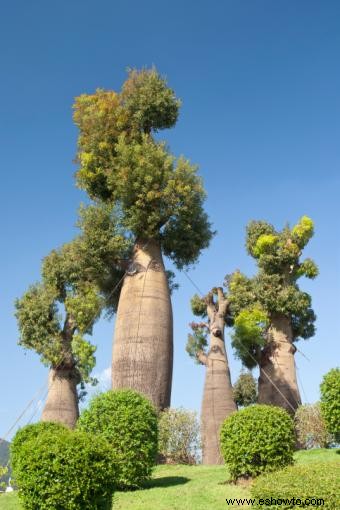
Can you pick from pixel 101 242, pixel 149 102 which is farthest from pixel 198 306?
pixel 149 102

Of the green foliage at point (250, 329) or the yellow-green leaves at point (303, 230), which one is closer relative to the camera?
the green foliage at point (250, 329)

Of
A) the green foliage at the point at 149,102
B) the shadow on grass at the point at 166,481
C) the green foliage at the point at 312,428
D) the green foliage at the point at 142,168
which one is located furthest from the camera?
the green foliage at the point at 149,102

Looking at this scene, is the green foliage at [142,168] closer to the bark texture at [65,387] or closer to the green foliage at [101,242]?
the green foliage at [101,242]

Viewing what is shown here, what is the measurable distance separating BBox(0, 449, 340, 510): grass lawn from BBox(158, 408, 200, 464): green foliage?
1356mm

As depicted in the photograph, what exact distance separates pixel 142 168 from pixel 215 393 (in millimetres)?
6873

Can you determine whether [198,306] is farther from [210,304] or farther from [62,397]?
[62,397]

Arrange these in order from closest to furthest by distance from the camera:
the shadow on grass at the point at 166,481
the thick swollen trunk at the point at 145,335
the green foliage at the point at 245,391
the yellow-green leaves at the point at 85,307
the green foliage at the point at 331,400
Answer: the shadow on grass at the point at 166,481, the green foliage at the point at 331,400, the thick swollen trunk at the point at 145,335, the yellow-green leaves at the point at 85,307, the green foliage at the point at 245,391

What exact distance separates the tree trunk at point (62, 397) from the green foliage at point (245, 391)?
27.1ft

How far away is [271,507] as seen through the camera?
5.86m

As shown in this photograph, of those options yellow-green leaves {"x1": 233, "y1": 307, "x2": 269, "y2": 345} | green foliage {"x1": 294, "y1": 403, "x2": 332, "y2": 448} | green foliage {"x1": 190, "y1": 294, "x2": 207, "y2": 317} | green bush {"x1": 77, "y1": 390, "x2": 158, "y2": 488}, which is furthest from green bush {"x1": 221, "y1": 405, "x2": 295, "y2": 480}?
green foliage {"x1": 190, "y1": 294, "x2": 207, "y2": 317}

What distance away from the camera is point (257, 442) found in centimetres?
851

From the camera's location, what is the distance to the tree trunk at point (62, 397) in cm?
1769

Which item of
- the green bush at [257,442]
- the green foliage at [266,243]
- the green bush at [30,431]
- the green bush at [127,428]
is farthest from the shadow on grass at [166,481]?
the green foliage at [266,243]

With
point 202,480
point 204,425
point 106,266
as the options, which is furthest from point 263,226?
point 202,480
